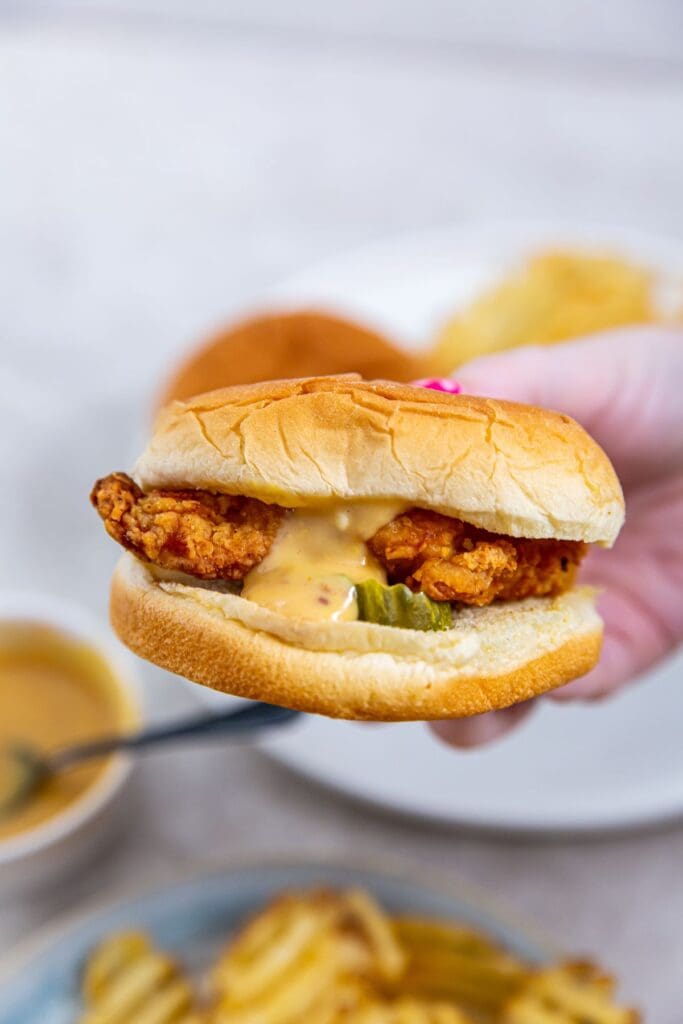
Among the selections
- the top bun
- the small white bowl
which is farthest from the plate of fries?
Answer: the top bun

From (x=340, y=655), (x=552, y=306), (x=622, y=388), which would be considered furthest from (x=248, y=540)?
(x=552, y=306)

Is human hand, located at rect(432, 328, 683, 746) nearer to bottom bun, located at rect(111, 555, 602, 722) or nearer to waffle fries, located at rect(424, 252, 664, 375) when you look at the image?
bottom bun, located at rect(111, 555, 602, 722)

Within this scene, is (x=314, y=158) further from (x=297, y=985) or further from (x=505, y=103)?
(x=297, y=985)

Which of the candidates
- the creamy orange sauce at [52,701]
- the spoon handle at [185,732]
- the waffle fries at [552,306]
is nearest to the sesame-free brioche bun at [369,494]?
the spoon handle at [185,732]

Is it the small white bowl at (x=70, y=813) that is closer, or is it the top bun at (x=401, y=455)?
the top bun at (x=401, y=455)

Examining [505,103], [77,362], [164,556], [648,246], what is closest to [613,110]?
[505,103]

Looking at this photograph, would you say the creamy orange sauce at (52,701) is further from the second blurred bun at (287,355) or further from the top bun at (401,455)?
the top bun at (401,455)
